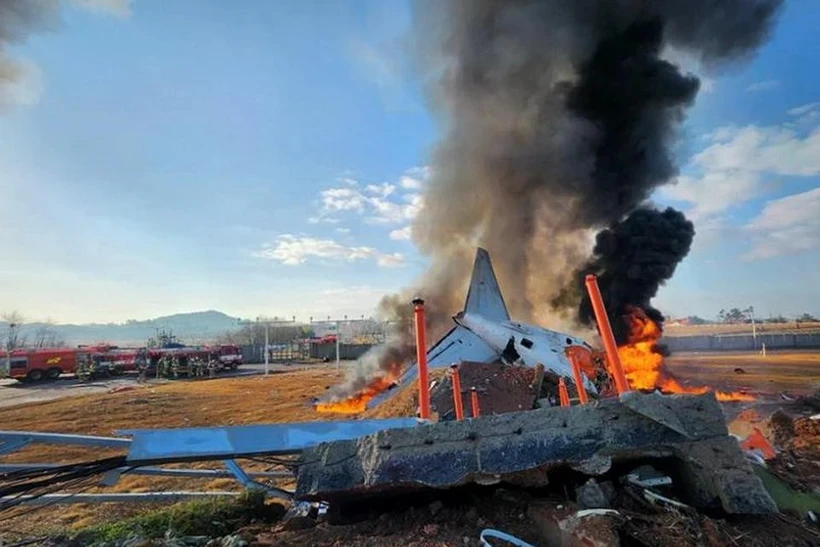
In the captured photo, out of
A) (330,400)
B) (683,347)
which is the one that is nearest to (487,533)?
(330,400)

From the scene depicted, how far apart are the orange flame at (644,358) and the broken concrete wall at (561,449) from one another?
14.1 meters

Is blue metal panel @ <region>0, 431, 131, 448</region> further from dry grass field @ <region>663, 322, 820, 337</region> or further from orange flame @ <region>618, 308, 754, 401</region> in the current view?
dry grass field @ <region>663, 322, 820, 337</region>

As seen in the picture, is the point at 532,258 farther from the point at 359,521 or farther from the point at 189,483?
the point at 359,521

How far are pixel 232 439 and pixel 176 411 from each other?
14.9 meters

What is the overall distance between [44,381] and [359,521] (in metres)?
37.5

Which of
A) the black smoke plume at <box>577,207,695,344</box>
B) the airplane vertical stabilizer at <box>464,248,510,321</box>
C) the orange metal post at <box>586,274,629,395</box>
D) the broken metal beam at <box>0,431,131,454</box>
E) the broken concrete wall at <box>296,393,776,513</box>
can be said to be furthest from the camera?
the black smoke plume at <box>577,207,695,344</box>

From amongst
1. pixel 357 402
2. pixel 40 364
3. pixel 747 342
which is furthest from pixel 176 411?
pixel 747 342

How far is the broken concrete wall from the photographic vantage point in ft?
10.1

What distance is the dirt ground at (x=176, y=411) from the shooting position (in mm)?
6809

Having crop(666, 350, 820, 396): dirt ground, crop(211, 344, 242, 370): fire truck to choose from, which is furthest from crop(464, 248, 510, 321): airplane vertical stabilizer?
crop(211, 344, 242, 370): fire truck

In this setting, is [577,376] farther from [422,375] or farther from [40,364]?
[40,364]

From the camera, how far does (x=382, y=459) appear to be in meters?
3.25

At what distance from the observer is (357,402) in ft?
51.7

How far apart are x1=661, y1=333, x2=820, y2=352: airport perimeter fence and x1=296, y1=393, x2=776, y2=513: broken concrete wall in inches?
1573
